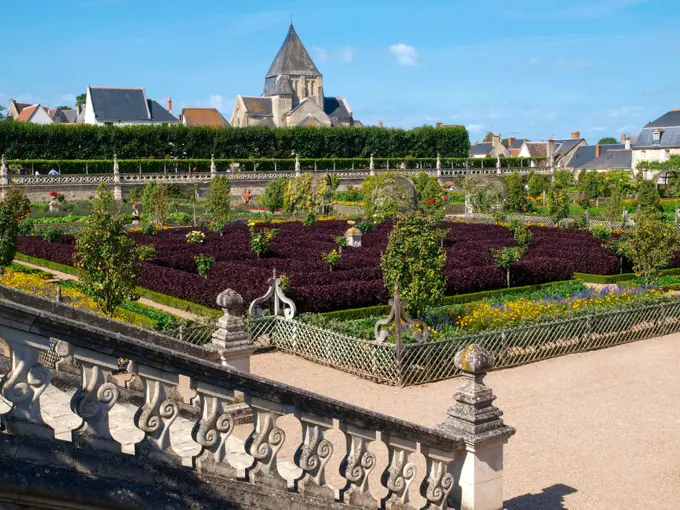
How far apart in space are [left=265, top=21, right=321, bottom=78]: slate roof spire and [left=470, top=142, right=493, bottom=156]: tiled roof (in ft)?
67.0

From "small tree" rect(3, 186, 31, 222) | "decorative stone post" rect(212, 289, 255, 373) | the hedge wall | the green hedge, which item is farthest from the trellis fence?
the hedge wall

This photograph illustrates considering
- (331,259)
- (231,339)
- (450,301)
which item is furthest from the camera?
(331,259)

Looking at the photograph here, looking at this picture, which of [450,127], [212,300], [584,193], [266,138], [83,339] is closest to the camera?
[83,339]

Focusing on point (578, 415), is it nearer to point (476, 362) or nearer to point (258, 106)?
point (476, 362)

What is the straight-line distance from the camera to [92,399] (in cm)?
409

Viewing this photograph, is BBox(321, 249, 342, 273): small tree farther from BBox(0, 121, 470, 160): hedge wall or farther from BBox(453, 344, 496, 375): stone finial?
BBox(0, 121, 470, 160): hedge wall

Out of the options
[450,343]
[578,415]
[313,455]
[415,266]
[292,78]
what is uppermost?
[292,78]

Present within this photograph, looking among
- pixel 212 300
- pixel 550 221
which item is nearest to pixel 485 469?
pixel 212 300

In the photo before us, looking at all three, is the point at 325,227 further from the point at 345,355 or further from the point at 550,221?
the point at 345,355

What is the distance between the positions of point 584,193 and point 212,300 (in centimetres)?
3777

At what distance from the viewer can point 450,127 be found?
74312 mm

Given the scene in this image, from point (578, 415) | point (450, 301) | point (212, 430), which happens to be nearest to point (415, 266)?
point (450, 301)

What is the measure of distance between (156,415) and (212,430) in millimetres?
354

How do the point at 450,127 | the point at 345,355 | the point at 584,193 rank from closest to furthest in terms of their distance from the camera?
the point at 345,355 → the point at 584,193 → the point at 450,127
